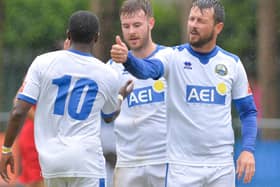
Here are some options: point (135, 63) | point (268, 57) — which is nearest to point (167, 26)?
point (268, 57)

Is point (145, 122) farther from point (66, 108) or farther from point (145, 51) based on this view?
point (66, 108)

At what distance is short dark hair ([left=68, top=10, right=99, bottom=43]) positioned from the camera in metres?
9.41

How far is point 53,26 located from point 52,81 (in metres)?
27.7

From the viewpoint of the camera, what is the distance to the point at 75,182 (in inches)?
370

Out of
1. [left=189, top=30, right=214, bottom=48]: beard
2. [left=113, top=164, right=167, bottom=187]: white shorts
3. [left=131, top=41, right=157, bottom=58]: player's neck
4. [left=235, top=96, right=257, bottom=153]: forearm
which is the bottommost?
[left=113, top=164, right=167, bottom=187]: white shorts

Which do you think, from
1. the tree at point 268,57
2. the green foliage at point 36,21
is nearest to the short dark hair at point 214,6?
the tree at point 268,57

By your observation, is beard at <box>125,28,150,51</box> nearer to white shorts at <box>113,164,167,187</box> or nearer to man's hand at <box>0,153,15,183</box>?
white shorts at <box>113,164,167,187</box>

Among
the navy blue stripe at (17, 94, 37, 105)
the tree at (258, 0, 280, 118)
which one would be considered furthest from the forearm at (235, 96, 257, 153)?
the tree at (258, 0, 280, 118)

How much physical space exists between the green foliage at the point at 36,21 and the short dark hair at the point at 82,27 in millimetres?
26758

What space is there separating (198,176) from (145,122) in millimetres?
1309

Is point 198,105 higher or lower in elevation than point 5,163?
higher

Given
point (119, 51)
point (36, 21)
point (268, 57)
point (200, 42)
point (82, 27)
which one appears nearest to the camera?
point (119, 51)

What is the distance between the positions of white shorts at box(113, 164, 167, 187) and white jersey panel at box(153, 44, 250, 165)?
103cm

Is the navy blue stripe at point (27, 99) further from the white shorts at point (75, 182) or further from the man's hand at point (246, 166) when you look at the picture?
the man's hand at point (246, 166)
